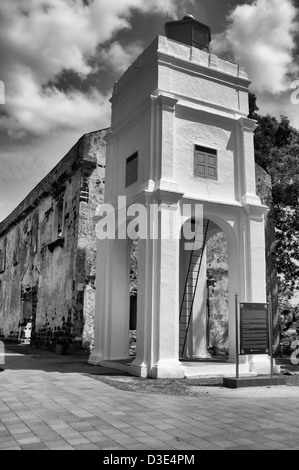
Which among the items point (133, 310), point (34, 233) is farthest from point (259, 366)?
point (34, 233)

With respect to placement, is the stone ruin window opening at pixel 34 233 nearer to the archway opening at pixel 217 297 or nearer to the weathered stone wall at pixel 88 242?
the weathered stone wall at pixel 88 242

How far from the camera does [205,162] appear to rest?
11250 millimetres

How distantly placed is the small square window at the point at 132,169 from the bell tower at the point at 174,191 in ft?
0.09

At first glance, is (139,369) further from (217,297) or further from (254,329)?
(217,297)

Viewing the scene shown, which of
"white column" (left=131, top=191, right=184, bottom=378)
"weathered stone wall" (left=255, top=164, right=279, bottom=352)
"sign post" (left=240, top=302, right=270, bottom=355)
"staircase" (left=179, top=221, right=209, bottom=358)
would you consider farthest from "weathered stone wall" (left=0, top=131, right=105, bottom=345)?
"sign post" (left=240, top=302, right=270, bottom=355)

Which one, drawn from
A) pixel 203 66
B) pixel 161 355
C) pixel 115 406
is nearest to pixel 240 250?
pixel 161 355

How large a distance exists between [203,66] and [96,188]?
5.38 meters

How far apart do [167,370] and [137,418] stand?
3.75 meters

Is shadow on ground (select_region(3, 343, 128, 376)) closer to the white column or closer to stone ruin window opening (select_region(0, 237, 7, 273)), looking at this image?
the white column

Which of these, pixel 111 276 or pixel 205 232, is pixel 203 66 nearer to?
pixel 205 232

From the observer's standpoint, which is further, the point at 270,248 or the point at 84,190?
the point at 270,248

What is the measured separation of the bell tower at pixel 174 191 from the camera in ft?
32.4

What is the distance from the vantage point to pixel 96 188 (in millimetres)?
15023

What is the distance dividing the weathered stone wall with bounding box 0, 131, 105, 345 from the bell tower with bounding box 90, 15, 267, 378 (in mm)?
2089
